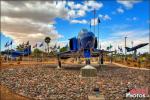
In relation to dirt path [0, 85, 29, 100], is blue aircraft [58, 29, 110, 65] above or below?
above

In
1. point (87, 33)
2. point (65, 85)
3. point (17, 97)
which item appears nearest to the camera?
point (17, 97)

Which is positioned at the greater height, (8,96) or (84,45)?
(84,45)

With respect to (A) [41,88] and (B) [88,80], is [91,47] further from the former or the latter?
(A) [41,88]

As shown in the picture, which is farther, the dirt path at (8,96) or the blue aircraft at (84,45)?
the blue aircraft at (84,45)

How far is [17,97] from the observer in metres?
23.2

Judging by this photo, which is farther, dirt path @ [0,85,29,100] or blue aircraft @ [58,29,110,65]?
blue aircraft @ [58,29,110,65]

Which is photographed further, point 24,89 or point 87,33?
point 87,33

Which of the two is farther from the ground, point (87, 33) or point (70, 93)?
point (87, 33)

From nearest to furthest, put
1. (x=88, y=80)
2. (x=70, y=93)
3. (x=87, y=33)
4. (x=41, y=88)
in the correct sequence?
(x=70, y=93) < (x=41, y=88) < (x=88, y=80) < (x=87, y=33)

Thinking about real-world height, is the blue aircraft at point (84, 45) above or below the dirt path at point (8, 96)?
above

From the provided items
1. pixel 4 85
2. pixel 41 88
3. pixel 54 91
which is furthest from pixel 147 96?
pixel 4 85

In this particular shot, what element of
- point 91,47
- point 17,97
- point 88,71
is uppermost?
point 91,47

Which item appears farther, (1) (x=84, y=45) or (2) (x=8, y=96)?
(1) (x=84, y=45)

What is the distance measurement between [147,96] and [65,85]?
32.0 feet
